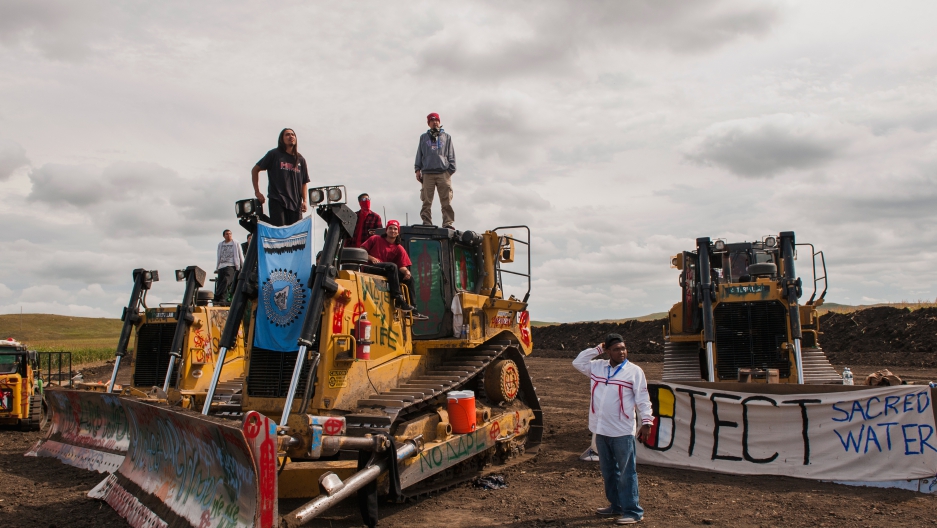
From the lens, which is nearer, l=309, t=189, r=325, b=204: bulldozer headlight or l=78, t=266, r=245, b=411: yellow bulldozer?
l=309, t=189, r=325, b=204: bulldozer headlight

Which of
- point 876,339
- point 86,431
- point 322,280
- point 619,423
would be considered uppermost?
point 322,280

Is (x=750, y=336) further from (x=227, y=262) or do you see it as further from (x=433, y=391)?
(x=227, y=262)

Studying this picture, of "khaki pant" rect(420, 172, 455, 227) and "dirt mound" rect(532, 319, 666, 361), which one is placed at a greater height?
"khaki pant" rect(420, 172, 455, 227)

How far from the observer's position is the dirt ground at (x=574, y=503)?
284 inches

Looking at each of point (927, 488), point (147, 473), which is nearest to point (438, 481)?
point (147, 473)

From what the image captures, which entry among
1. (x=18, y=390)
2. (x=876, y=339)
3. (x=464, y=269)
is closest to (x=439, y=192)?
(x=464, y=269)

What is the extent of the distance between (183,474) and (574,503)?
163 inches

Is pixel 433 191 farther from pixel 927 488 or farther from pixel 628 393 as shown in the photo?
pixel 927 488

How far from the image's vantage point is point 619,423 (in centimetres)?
719

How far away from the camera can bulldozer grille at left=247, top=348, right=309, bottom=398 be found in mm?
7692

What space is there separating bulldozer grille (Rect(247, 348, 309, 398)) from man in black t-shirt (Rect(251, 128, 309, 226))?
5.64 feet

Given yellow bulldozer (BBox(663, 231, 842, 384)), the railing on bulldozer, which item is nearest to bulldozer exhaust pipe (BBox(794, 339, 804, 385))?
yellow bulldozer (BBox(663, 231, 842, 384))

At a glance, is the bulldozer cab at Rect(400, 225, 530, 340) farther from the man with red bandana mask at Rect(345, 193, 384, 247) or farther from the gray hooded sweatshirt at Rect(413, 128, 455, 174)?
the gray hooded sweatshirt at Rect(413, 128, 455, 174)

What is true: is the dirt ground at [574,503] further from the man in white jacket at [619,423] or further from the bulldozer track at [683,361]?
the bulldozer track at [683,361]
